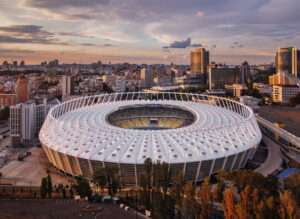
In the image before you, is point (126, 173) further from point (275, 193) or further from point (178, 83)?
point (178, 83)

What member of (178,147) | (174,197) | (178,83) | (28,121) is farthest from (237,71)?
(174,197)

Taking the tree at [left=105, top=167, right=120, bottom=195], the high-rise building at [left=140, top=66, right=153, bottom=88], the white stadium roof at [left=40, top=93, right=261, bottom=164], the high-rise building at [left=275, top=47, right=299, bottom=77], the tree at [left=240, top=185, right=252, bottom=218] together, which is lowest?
the tree at [left=105, top=167, right=120, bottom=195]

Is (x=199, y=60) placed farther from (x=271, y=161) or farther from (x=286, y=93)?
(x=271, y=161)

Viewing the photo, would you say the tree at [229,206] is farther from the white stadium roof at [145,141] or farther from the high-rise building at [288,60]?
the high-rise building at [288,60]

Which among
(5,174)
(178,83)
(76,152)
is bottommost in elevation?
(5,174)

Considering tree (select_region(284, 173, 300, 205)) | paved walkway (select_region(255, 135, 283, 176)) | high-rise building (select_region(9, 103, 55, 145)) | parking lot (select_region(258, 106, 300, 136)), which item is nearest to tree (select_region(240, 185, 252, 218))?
tree (select_region(284, 173, 300, 205))

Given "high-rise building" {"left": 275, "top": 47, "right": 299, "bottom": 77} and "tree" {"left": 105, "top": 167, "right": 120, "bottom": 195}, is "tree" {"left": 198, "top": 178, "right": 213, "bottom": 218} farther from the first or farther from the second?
"high-rise building" {"left": 275, "top": 47, "right": 299, "bottom": 77}

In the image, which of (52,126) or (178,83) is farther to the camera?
(178,83)

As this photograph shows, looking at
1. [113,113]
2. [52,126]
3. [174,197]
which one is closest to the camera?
[174,197]
